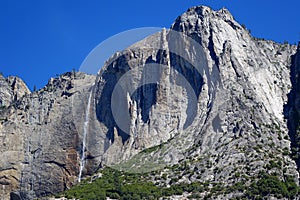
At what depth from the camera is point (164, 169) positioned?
93.1 m

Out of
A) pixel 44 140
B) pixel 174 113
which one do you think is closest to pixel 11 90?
pixel 44 140

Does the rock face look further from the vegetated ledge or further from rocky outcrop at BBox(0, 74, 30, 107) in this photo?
rocky outcrop at BBox(0, 74, 30, 107)

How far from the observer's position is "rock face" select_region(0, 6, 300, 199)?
302 feet

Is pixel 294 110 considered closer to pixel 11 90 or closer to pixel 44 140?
pixel 44 140

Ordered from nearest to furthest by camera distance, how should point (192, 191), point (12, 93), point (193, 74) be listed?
1. point (192, 191)
2. point (193, 74)
3. point (12, 93)

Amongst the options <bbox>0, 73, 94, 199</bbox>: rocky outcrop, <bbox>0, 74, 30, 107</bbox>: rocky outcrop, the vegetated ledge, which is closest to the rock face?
<bbox>0, 73, 94, 199</bbox>: rocky outcrop

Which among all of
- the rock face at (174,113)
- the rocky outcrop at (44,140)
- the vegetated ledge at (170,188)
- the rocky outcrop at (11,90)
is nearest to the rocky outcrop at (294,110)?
the rock face at (174,113)

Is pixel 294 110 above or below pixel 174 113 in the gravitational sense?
below

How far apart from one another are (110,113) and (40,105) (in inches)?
755

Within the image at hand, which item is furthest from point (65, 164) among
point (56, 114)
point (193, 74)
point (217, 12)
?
point (217, 12)

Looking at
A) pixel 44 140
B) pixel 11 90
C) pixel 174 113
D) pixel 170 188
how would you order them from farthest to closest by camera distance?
pixel 11 90, pixel 44 140, pixel 174 113, pixel 170 188

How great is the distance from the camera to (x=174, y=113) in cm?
10819

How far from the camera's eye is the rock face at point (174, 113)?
302 ft

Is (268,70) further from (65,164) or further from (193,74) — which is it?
(65,164)
